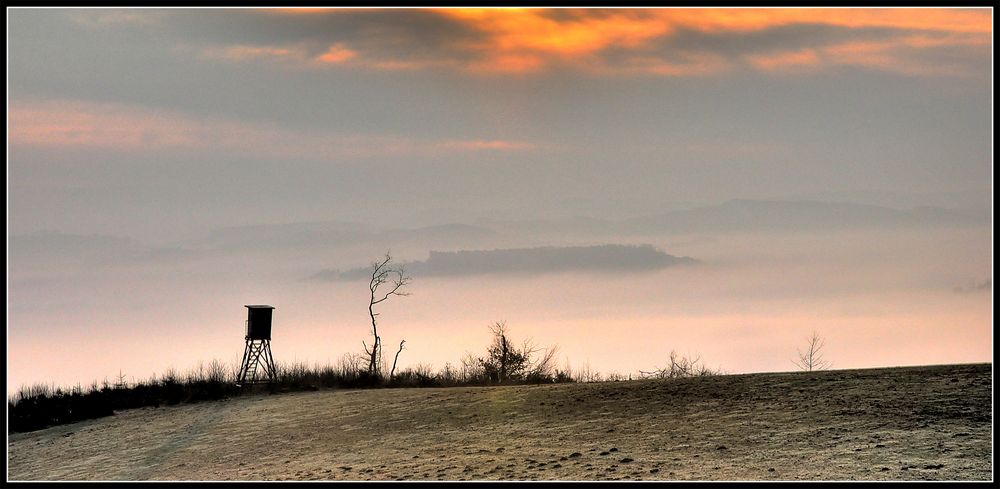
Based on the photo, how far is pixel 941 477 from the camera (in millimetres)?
17156

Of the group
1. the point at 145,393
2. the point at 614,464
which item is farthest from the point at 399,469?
the point at 145,393

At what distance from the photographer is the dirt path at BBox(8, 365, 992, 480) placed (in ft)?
62.0

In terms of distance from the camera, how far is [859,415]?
21.4m

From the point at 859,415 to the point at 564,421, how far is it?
589 centimetres

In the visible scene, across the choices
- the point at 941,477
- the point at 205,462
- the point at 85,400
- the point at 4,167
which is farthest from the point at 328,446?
the point at 85,400

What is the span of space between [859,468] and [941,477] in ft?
4.11

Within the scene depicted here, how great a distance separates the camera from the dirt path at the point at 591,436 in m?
18.9

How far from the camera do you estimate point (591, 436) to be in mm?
22000

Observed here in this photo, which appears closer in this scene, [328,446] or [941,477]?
[941,477]

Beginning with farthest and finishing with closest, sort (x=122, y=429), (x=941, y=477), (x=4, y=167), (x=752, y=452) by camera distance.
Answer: (x=122, y=429)
(x=4, y=167)
(x=752, y=452)
(x=941, y=477)

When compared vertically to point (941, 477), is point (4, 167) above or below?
above

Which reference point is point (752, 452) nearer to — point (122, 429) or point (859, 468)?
point (859, 468)

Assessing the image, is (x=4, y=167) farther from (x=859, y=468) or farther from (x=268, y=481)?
(x=859, y=468)

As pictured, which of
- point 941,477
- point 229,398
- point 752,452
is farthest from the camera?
point 229,398
